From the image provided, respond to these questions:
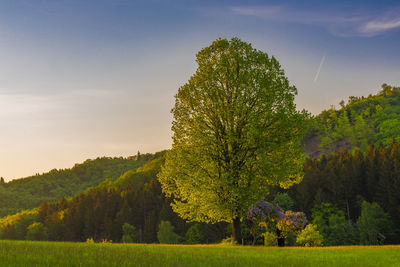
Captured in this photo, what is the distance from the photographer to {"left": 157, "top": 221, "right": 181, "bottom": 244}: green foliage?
111338 millimetres

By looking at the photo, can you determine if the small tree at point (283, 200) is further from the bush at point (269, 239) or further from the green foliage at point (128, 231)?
the bush at point (269, 239)

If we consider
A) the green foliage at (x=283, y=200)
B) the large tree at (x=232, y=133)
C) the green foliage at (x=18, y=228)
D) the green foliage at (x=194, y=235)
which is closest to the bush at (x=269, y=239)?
the large tree at (x=232, y=133)

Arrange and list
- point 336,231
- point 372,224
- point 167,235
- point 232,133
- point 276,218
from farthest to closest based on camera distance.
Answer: point 167,235 → point 336,231 → point 372,224 → point 276,218 → point 232,133

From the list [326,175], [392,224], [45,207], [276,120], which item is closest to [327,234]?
[392,224]

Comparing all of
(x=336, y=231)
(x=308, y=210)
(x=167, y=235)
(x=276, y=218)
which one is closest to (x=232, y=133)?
(x=276, y=218)

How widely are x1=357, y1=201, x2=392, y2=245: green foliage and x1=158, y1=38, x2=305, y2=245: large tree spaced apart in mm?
65841

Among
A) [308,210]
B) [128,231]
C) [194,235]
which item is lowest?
[194,235]

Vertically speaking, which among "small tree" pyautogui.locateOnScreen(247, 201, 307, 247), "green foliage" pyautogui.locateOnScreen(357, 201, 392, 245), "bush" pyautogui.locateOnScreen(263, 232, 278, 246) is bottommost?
"green foliage" pyautogui.locateOnScreen(357, 201, 392, 245)

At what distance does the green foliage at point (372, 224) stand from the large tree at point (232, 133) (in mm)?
65841

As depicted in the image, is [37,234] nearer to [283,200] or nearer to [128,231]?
[128,231]

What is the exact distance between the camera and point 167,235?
113 metres

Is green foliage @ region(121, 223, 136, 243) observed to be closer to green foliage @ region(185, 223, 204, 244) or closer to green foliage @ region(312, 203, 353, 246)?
green foliage @ region(185, 223, 204, 244)

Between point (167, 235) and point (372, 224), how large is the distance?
60.1 m

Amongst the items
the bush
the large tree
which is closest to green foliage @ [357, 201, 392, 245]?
the bush
